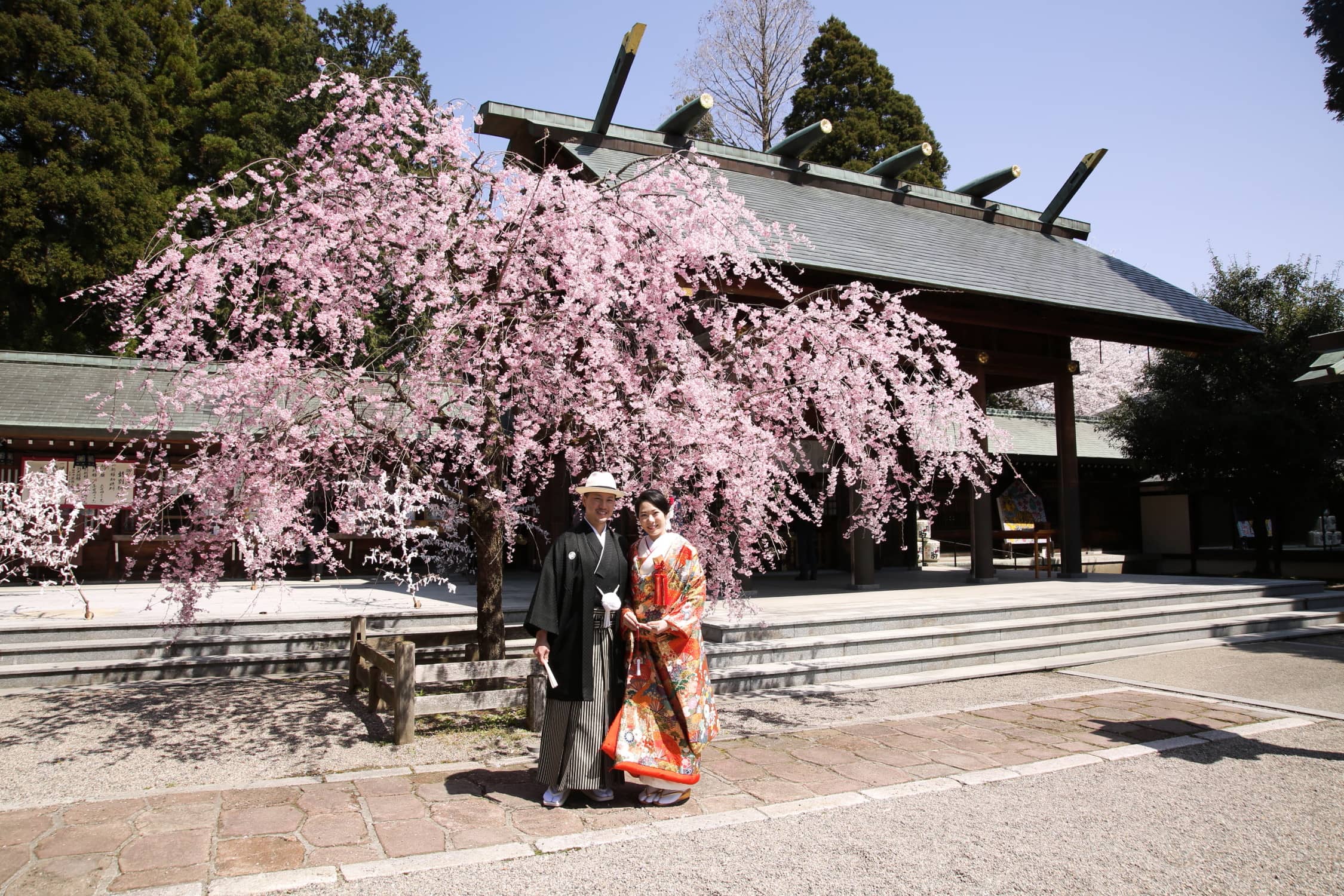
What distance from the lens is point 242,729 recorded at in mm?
5938

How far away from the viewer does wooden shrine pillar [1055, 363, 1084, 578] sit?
13453 millimetres

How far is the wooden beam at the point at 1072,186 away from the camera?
17.1 meters

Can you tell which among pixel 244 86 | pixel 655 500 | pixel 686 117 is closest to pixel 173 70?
pixel 244 86

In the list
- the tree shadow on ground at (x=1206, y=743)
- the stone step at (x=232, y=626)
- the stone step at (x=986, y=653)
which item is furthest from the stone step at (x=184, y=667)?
the tree shadow on ground at (x=1206, y=743)

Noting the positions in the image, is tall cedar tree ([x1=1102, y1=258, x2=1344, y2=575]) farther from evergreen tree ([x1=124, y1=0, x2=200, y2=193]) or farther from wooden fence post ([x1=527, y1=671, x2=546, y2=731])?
evergreen tree ([x1=124, y1=0, x2=200, y2=193])

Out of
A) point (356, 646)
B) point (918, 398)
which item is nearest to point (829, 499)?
point (918, 398)

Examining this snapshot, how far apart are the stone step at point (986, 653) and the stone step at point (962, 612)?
456 millimetres

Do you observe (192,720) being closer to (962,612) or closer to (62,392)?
(962,612)

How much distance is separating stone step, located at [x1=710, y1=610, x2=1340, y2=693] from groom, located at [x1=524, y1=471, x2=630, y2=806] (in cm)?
287

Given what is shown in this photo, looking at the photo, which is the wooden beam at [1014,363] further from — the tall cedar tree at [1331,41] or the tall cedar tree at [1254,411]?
the tall cedar tree at [1331,41]

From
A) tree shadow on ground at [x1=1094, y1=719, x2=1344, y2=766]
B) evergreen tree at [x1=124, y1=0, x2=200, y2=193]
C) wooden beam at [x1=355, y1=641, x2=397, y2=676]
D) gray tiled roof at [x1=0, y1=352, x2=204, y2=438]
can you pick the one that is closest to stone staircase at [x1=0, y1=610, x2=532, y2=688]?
wooden beam at [x1=355, y1=641, x2=397, y2=676]

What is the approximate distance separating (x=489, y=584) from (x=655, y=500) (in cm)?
230

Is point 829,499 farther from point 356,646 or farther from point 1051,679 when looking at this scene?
point 356,646

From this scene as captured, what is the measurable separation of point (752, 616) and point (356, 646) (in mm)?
4178
